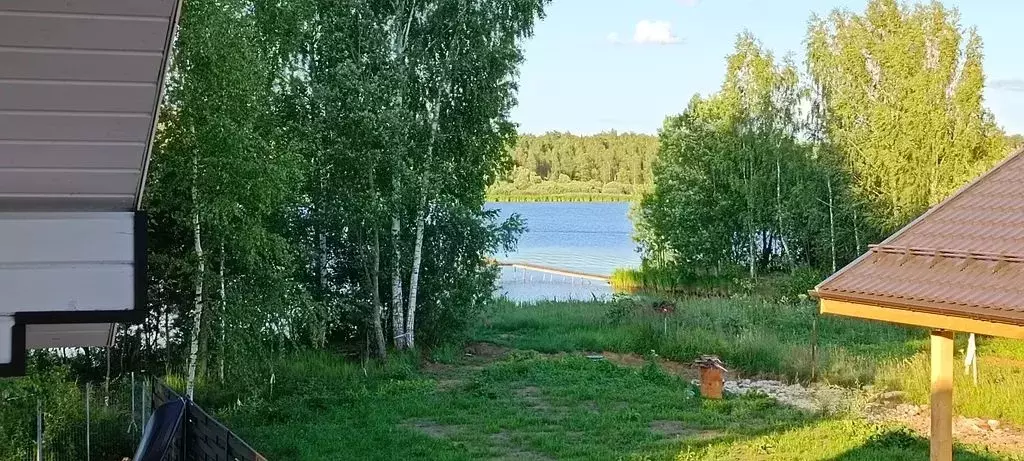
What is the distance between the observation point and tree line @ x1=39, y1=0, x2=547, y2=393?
28.0 feet

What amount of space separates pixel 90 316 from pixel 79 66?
0.52 m

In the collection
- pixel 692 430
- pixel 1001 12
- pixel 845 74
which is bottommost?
pixel 692 430

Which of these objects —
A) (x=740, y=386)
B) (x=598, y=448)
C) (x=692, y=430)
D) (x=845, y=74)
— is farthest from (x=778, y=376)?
(x=845, y=74)

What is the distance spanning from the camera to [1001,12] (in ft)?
73.6

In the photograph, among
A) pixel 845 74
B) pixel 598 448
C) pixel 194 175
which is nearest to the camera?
pixel 598 448

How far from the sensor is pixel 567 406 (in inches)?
381

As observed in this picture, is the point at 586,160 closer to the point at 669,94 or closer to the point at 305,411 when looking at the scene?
the point at 669,94

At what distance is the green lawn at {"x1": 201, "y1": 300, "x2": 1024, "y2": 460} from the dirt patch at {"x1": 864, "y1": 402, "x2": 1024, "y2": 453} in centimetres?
39

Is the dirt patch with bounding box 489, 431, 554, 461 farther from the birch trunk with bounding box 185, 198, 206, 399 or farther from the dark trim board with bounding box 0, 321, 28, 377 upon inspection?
the dark trim board with bounding box 0, 321, 28, 377

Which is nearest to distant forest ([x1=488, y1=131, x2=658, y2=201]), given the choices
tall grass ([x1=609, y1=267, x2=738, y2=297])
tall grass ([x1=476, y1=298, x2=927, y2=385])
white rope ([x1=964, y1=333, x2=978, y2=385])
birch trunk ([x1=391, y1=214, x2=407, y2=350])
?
tall grass ([x1=609, y1=267, x2=738, y2=297])

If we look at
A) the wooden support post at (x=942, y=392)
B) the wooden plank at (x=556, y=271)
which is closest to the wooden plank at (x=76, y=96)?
the wooden support post at (x=942, y=392)

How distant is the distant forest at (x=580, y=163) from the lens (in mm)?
56469

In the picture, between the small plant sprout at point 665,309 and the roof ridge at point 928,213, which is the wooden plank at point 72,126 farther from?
the small plant sprout at point 665,309

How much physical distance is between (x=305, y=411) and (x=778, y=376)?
18.9ft
